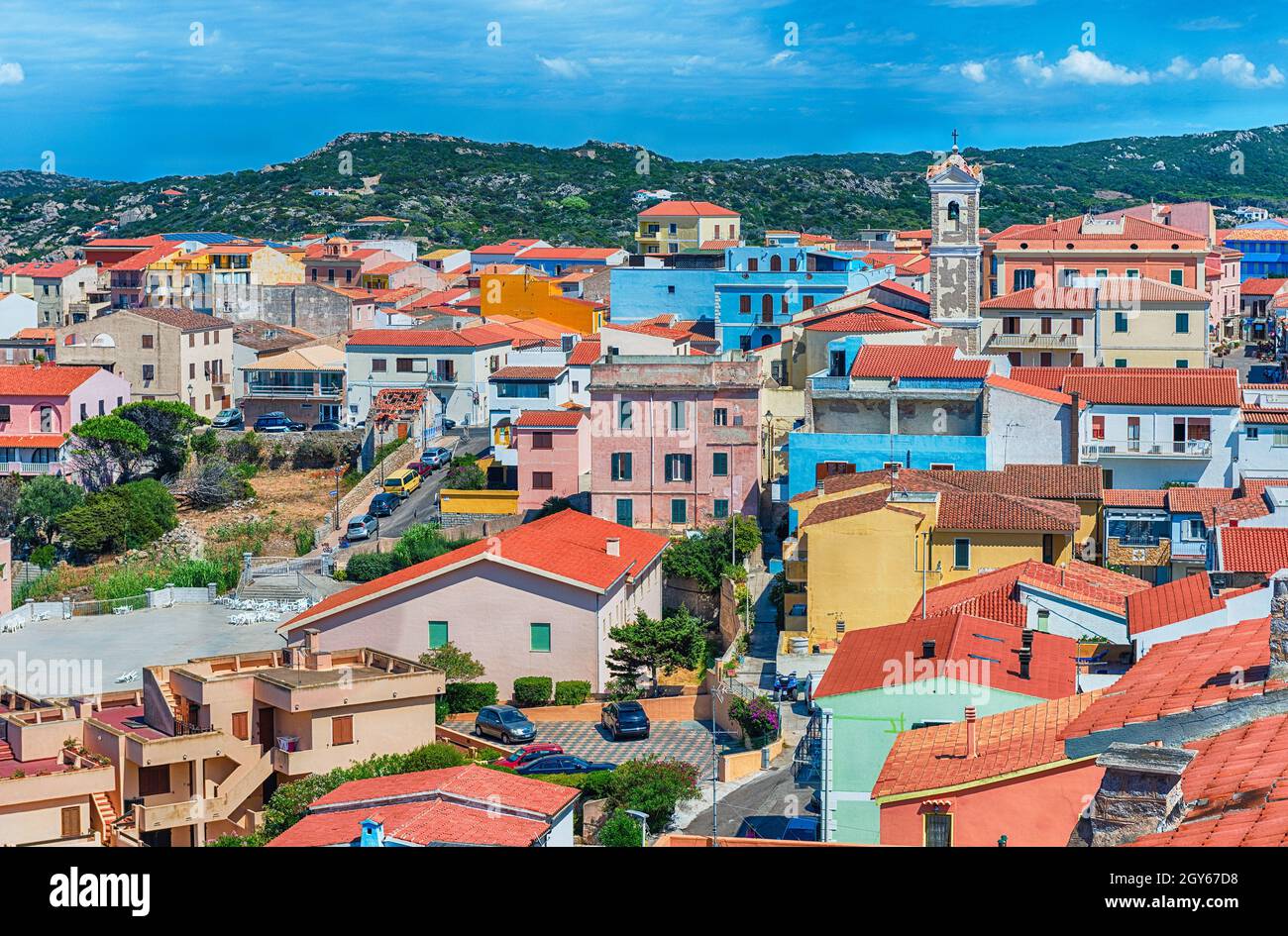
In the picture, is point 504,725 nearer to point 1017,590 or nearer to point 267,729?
point 267,729

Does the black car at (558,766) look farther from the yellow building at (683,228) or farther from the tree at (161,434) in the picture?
the yellow building at (683,228)

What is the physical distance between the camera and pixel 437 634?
3100 cm

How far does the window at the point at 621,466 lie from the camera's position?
3975 cm

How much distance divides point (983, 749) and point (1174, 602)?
341 inches

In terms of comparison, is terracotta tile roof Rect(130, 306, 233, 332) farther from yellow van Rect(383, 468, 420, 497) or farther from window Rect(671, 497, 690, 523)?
Result: window Rect(671, 497, 690, 523)

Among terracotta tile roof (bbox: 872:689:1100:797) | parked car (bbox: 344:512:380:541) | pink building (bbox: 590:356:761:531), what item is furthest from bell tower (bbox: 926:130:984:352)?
terracotta tile roof (bbox: 872:689:1100:797)

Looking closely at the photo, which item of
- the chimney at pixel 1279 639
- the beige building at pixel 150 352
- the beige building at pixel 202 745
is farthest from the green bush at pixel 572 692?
the beige building at pixel 150 352

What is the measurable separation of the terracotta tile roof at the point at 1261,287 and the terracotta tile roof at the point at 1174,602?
6541 centimetres

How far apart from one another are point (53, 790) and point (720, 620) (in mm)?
16453

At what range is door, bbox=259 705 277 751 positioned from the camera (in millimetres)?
24625

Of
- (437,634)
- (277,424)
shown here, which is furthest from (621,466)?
(277,424)

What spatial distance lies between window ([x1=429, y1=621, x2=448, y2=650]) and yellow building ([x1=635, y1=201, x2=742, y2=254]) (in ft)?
159
